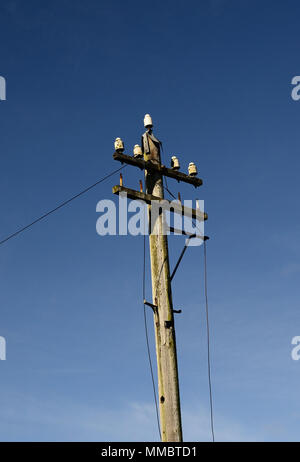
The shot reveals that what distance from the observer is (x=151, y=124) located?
38.0 ft

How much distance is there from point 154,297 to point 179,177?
249cm

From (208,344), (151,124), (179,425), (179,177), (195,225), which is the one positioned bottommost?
(179,425)

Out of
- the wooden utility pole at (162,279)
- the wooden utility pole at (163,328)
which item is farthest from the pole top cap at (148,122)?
the wooden utility pole at (163,328)

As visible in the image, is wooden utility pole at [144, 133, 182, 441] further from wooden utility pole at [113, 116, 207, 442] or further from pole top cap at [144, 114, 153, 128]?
pole top cap at [144, 114, 153, 128]

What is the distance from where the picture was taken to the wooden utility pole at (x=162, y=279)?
9.13 metres

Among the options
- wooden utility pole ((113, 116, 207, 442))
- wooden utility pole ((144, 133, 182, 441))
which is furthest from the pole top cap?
wooden utility pole ((144, 133, 182, 441))

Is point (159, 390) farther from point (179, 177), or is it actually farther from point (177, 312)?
point (179, 177)

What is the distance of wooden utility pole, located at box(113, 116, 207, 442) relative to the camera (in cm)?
913

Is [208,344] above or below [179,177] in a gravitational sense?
below

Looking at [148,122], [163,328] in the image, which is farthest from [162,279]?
[148,122]

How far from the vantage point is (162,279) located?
392 inches
